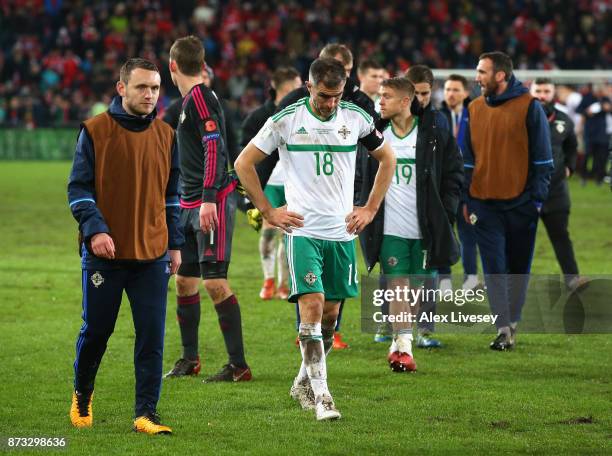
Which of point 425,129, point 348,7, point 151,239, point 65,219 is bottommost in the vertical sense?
point 65,219

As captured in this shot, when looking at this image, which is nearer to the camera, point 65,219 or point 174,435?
point 174,435

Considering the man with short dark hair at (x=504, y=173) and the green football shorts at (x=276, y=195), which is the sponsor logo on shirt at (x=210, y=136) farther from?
the green football shorts at (x=276, y=195)

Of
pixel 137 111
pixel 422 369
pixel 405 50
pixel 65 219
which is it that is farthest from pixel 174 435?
pixel 405 50

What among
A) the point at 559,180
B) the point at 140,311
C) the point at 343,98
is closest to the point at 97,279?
the point at 140,311

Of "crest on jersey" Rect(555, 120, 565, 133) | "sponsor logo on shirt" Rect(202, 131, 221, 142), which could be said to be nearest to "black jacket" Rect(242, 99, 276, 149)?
"sponsor logo on shirt" Rect(202, 131, 221, 142)

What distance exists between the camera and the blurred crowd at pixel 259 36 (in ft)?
125

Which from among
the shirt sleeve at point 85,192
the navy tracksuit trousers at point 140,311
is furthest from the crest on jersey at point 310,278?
the shirt sleeve at point 85,192

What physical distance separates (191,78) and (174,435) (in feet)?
9.24

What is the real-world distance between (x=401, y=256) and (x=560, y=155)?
358cm

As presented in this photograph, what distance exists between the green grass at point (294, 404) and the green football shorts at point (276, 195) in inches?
42.4

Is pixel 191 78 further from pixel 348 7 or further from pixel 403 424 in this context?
pixel 348 7

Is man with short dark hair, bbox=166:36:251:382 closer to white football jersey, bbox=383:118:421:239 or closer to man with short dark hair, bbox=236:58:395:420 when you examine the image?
man with short dark hair, bbox=236:58:395:420

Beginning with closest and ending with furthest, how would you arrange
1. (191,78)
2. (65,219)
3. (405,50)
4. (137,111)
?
(137,111)
(191,78)
(65,219)
(405,50)

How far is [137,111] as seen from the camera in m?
6.50
